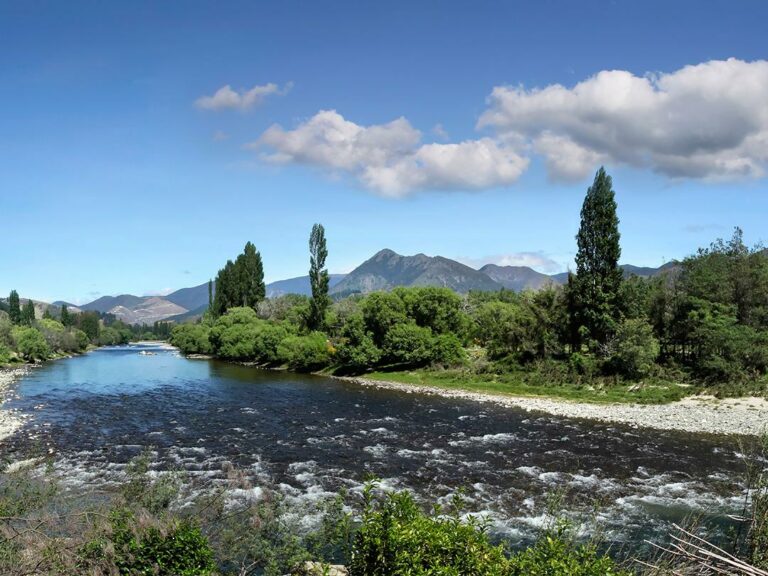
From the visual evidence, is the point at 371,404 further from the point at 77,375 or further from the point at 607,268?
the point at 77,375

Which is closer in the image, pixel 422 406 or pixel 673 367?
pixel 422 406

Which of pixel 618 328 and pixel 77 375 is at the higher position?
pixel 618 328

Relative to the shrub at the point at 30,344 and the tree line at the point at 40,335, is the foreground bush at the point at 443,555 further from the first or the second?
the shrub at the point at 30,344

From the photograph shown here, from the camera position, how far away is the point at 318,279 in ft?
256

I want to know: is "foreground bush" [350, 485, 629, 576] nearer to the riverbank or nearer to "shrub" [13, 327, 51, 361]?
the riverbank

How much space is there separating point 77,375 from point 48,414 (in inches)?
1301

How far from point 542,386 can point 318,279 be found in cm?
3997

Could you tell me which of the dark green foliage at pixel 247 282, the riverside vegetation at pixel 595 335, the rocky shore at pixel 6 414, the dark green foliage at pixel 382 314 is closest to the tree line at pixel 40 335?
the rocky shore at pixel 6 414

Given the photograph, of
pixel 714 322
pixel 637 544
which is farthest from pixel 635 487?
pixel 714 322

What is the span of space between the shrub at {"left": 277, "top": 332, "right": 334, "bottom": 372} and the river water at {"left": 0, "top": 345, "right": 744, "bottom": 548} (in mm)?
20209

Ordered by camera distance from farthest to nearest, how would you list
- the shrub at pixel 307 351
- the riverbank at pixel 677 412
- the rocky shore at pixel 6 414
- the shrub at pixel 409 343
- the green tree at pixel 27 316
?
the green tree at pixel 27 316, the shrub at pixel 307 351, the shrub at pixel 409 343, the riverbank at pixel 677 412, the rocky shore at pixel 6 414

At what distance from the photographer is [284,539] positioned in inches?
419

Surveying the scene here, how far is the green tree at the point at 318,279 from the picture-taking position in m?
76.0

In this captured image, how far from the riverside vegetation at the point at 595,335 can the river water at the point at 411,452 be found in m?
10.8
